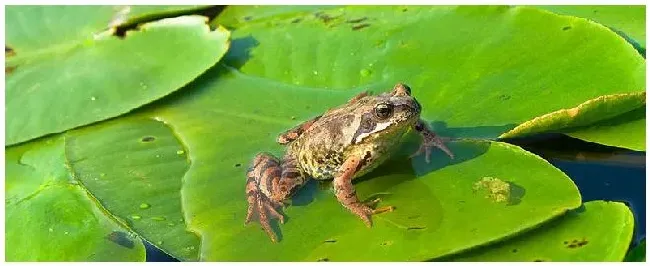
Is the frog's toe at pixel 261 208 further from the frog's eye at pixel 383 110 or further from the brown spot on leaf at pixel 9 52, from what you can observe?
the brown spot on leaf at pixel 9 52

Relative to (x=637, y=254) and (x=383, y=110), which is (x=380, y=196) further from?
(x=637, y=254)

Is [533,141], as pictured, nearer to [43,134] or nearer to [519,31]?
[519,31]

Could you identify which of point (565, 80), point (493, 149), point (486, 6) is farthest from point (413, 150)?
point (486, 6)

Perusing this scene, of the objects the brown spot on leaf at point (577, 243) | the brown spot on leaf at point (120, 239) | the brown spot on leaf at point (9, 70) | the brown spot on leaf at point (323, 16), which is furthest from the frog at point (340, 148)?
the brown spot on leaf at point (9, 70)

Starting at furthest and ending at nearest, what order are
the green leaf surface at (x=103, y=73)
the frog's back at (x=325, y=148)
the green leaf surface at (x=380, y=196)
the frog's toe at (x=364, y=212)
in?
the green leaf surface at (x=103, y=73) → the frog's back at (x=325, y=148) → the frog's toe at (x=364, y=212) → the green leaf surface at (x=380, y=196)

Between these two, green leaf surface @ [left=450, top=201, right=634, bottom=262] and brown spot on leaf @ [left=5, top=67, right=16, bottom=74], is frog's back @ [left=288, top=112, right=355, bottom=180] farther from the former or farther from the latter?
brown spot on leaf @ [left=5, top=67, right=16, bottom=74]

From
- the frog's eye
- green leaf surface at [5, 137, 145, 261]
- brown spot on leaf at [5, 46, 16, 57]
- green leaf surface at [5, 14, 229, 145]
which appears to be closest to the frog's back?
the frog's eye

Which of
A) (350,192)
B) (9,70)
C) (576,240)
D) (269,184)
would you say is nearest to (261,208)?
(269,184)
